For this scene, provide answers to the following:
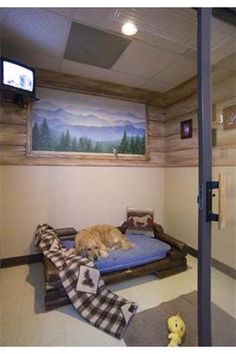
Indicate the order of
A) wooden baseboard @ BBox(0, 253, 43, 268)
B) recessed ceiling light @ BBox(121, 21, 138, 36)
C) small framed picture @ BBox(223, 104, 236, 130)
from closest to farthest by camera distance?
small framed picture @ BBox(223, 104, 236, 130) → recessed ceiling light @ BBox(121, 21, 138, 36) → wooden baseboard @ BBox(0, 253, 43, 268)

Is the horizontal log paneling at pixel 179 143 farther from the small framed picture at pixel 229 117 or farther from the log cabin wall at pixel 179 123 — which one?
the small framed picture at pixel 229 117

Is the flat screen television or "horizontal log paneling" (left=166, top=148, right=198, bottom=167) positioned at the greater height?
the flat screen television

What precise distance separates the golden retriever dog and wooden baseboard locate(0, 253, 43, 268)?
77cm

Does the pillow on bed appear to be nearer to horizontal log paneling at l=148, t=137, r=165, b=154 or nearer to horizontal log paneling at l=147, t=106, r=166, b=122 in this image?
horizontal log paneling at l=148, t=137, r=165, b=154

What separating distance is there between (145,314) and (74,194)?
1.79 metres

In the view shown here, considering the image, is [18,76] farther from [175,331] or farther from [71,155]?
[175,331]

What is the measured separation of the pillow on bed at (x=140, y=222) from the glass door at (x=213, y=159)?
174 centimetres

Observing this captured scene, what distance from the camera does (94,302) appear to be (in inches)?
72.9

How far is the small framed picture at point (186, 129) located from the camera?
3181 millimetres

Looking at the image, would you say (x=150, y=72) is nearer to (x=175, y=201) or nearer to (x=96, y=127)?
(x=96, y=127)

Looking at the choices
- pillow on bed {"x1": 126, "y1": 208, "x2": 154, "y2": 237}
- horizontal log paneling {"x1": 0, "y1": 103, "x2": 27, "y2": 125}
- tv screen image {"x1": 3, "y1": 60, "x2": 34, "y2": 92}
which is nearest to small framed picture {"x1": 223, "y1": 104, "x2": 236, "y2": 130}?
pillow on bed {"x1": 126, "y1": 208, "x2": 154, "y2": 237}

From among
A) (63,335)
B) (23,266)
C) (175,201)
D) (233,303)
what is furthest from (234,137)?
(23,266)

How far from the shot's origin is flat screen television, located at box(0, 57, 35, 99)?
229 centimetres

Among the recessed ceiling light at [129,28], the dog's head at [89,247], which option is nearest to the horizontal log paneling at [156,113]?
the recessed ceiling light at [129,28]
